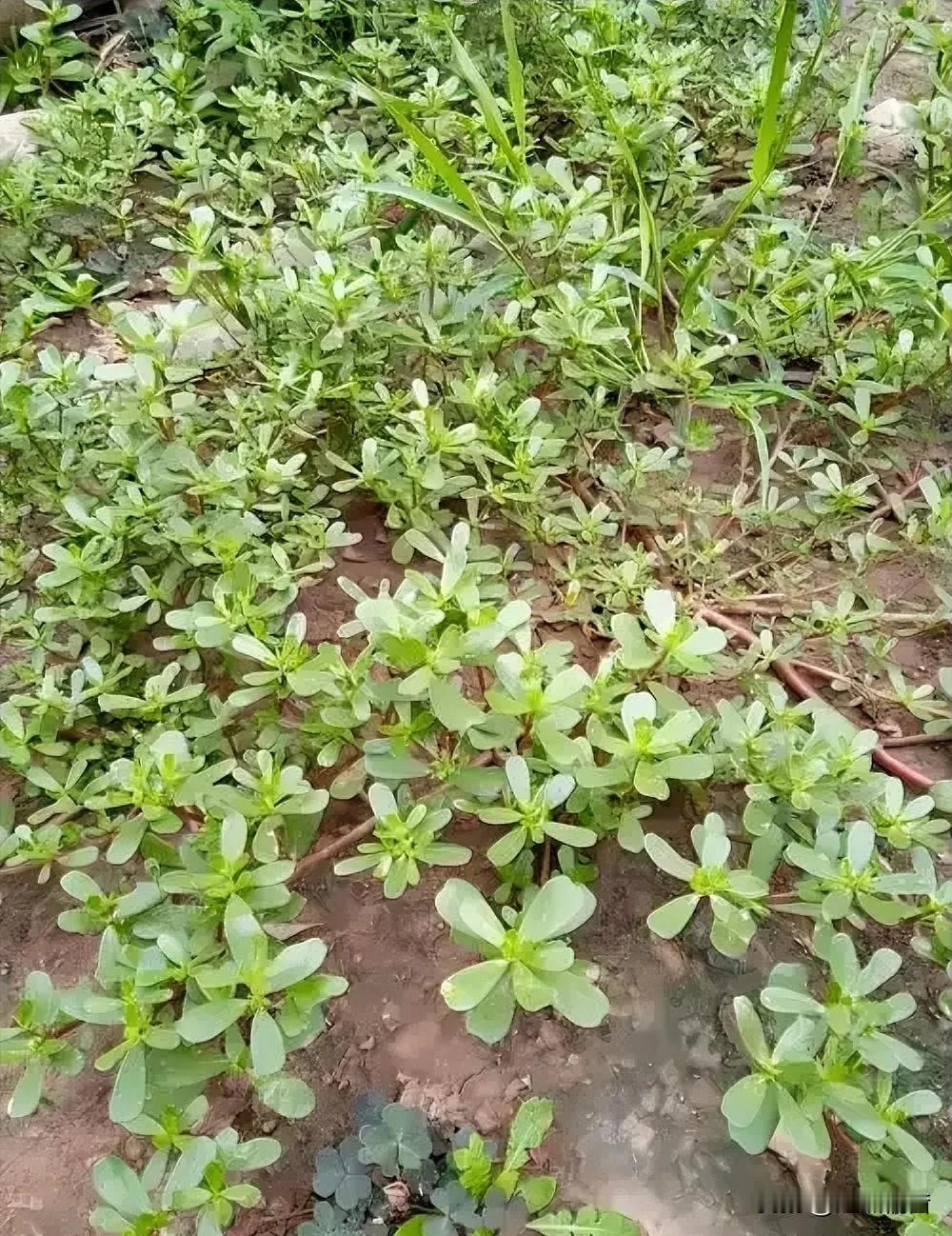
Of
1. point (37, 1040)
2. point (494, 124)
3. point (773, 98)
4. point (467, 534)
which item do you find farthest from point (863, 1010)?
point (494, 124)

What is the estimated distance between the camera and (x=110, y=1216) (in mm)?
1190

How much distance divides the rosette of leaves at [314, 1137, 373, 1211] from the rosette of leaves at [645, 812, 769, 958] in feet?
1.72

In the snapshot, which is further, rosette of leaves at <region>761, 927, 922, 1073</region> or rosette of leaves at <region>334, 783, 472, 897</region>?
rosette of leaves at <region>334, 783, 472, 897</region>

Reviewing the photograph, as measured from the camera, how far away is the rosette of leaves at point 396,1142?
133cm

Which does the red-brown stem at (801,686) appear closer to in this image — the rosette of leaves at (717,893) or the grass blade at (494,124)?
the rosette of leaves at (717,893)

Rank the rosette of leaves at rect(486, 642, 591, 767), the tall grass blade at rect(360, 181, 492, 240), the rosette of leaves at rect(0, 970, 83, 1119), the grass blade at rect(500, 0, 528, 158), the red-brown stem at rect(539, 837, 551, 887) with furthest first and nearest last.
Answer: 1. the grass blade at rect(500, 0, 528, 158)
2. the tall grass blade at rect(360, 181, 492, 240)
3. the red-brown stem at rect(539, 837, 551, 887)
4. the rosette of leaves at rect(486, 642, 591, 767)
5. the rosette of leaves at rect(0, 970, 83, 1119)

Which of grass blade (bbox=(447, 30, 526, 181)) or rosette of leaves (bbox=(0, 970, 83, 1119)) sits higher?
grass blade (bbox=(447, 30, 526, 181))

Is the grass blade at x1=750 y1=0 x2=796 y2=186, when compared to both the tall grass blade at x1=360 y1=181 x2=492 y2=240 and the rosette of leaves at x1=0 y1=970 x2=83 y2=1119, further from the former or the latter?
the rosette of leaves at x1=0 y1=970 x2=83 y2=1119

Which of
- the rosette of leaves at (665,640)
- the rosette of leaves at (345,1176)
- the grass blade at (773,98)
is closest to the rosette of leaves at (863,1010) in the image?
the rosette of leaves at (665,640)

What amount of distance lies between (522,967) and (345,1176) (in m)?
0.42

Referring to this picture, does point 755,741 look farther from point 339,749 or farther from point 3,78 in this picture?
point 3,78

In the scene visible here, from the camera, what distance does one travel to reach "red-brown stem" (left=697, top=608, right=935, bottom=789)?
174 centimetres

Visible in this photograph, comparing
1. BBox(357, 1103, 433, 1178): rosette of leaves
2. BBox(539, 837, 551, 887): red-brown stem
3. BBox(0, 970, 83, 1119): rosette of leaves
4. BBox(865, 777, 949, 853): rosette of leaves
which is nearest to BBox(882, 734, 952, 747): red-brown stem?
BBox(865, 777, 949, 853): rosette of leaves

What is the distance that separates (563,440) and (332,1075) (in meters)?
1.22
